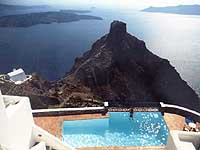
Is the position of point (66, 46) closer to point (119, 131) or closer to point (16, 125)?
point (119, 131)

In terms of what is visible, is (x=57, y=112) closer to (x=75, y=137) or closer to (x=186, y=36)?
(x=75, y=137)

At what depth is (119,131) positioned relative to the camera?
14258mm

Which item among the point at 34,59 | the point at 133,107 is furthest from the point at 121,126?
the point at 34,59

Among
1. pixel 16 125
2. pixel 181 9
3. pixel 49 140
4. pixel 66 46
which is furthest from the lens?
pixel 181 9

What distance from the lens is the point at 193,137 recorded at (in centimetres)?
823

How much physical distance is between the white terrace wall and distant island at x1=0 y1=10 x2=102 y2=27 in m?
56.5

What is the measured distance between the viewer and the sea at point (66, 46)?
5278cm

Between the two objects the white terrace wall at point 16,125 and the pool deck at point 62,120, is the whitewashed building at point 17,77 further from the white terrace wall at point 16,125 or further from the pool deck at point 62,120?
the white terrace wall at point 16,125

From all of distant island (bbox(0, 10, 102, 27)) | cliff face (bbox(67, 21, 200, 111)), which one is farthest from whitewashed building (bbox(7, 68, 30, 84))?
distant island (bbox(0, 10, 102, 27))

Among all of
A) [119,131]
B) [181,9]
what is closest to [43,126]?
[119,131]

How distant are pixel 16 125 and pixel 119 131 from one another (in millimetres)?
6763

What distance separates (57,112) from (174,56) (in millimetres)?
55901

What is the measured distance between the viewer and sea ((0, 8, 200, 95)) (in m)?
52.8

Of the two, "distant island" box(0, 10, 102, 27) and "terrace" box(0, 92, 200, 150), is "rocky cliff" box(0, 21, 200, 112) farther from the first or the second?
"distant island" box(0, 10, 102, 27)
